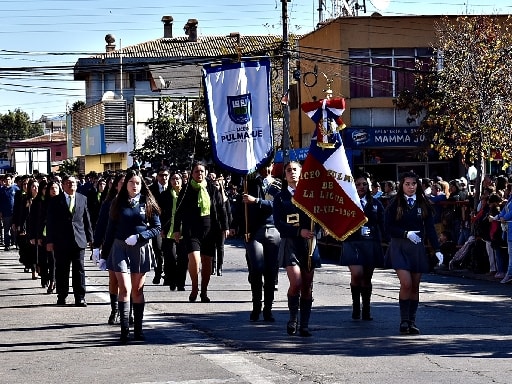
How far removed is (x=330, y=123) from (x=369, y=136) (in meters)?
32.3

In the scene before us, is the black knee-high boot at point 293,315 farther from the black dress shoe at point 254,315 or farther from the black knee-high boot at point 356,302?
the black knee-high boot at point 356,302

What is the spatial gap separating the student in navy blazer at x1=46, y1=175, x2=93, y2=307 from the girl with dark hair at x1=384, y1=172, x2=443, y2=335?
507 centimetres

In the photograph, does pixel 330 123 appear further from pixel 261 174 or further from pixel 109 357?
pixel 109 357

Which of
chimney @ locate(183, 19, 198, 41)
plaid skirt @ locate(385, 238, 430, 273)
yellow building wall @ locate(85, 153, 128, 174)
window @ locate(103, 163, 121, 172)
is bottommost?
plaid skirt @ locate(385, 238, 430, 273)

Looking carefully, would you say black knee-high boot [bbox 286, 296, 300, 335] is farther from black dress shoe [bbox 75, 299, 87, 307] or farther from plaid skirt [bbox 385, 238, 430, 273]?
black dress shoe [bbox 75, 299, 87, 307]

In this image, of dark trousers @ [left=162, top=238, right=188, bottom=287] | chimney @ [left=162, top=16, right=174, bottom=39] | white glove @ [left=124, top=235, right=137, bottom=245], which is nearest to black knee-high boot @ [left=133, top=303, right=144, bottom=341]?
white glove @ [left=124, top=235, right=137, bottom=245]

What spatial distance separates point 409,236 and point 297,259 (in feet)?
4.11

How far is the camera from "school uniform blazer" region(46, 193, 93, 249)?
16.0 metres

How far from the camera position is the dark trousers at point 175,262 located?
1705cm

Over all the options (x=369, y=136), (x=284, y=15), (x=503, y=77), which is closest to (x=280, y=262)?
(x=503, y=77)

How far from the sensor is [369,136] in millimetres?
44844

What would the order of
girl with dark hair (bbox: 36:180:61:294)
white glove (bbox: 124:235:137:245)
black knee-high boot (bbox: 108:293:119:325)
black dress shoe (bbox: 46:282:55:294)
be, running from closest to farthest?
white glove (bbox: 124:235:137:245)
black knee-high boot (bbox: 108:293:119:325)
girl with dark hair (bbox: 36:180:61:294)
black dress shoe (bbox: 46:282:55:294)

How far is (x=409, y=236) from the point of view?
12.3 meters

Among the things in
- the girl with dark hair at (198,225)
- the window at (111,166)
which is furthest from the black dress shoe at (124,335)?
the window at (111,166)
